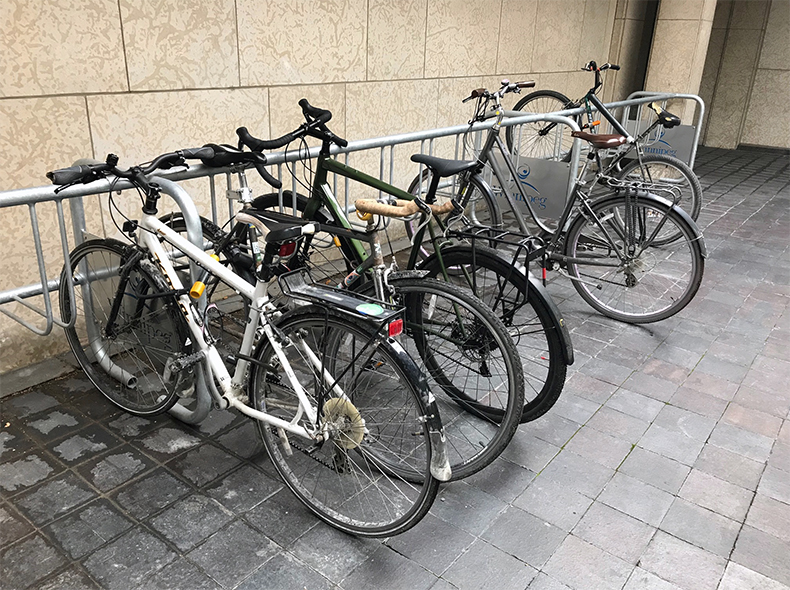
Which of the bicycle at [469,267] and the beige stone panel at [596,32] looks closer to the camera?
the bicycle at [469,267]

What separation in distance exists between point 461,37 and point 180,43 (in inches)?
133

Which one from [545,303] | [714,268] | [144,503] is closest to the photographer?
[144,503]

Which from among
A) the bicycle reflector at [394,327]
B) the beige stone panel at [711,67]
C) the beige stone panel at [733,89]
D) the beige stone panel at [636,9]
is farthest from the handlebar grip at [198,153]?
the beige stone panel at [733,89]

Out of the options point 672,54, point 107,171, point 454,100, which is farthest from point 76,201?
point 672,54

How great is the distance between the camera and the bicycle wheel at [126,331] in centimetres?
298

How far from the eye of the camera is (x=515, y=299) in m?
3.12

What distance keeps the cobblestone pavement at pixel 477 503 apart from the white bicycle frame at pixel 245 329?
1.41 feet

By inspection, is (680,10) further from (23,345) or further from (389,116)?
(23,345)

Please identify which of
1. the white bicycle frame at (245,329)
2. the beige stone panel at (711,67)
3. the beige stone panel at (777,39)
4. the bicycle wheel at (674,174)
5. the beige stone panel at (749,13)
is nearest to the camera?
the white bicycle frame at (245,329)

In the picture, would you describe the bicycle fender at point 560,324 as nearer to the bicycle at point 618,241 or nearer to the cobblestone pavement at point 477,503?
the cobblestone pavement at point 477,503

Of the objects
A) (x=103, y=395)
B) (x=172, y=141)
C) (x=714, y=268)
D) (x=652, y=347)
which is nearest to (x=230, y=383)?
(x=103, y=395)

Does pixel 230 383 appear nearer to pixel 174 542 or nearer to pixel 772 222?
pixel 174 542

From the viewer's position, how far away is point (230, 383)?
8.96 ft

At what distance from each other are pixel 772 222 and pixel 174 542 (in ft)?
23.4
